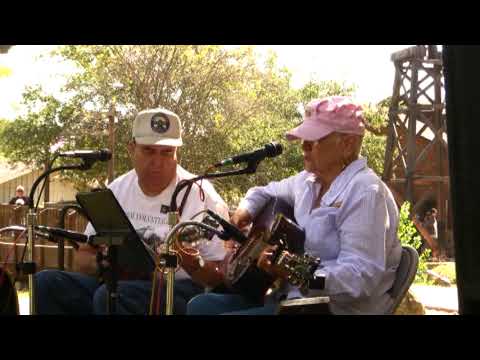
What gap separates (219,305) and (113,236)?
0.57 meters

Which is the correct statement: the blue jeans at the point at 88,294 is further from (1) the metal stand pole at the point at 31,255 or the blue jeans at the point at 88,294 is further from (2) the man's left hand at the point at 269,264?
(2) the man's left hand at the point at 269,264

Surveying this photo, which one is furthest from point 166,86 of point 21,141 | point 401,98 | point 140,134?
point 140,134

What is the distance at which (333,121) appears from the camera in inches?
127

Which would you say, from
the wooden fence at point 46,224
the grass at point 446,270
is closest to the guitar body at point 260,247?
the wooden fence at point 46,224

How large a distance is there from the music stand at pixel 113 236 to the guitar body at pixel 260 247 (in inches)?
16.1

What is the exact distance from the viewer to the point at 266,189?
3.77 meters

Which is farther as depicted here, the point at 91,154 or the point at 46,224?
the point at 46,224

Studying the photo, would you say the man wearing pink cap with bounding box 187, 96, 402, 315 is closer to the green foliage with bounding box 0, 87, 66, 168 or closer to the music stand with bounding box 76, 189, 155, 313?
the music stand with bounding box 76, 189, 155, 313

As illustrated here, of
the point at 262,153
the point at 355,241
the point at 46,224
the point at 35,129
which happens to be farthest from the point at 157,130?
the point at 35,129

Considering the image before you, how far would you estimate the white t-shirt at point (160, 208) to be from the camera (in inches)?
142

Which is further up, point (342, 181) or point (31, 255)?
point (342, 181)

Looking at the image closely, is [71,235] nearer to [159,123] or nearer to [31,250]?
[31,250]
